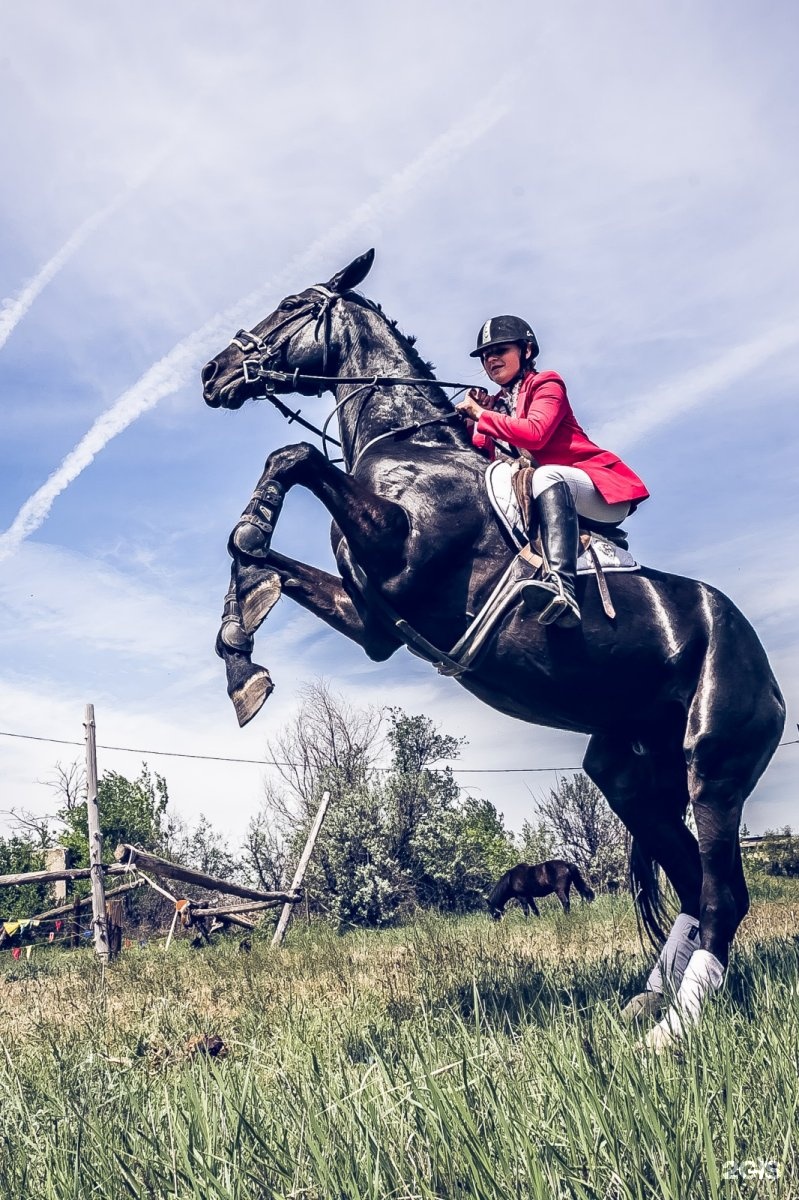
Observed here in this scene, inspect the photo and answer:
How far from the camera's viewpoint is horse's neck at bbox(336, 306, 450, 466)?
205 inches

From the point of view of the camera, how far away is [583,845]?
41.3 metres

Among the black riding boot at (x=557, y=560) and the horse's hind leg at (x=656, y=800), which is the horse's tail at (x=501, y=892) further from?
the black riding boot at (x=557, y=560)

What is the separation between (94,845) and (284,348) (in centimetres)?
1356

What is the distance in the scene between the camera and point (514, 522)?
4.76m

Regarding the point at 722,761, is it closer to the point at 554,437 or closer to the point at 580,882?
the point at 554,437

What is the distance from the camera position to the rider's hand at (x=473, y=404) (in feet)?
16.0

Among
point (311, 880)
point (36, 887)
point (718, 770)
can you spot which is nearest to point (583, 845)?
point (311, 880)

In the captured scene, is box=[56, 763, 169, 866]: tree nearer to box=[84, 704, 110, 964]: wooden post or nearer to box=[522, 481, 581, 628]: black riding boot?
box=[84, 704, 110, 964]: wooden post

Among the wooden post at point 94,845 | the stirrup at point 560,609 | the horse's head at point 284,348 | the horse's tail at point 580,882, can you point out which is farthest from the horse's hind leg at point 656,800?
the horse's tail at point 580,882

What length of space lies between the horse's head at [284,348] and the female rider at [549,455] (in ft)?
3.23

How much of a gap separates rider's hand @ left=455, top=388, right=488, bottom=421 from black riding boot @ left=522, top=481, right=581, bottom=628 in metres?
0.59

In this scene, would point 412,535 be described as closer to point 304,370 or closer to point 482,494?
point 482,494

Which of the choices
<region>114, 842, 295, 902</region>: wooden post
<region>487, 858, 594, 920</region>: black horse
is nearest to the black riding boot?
<region>114, 842, 295, 902</region>: wooden post
